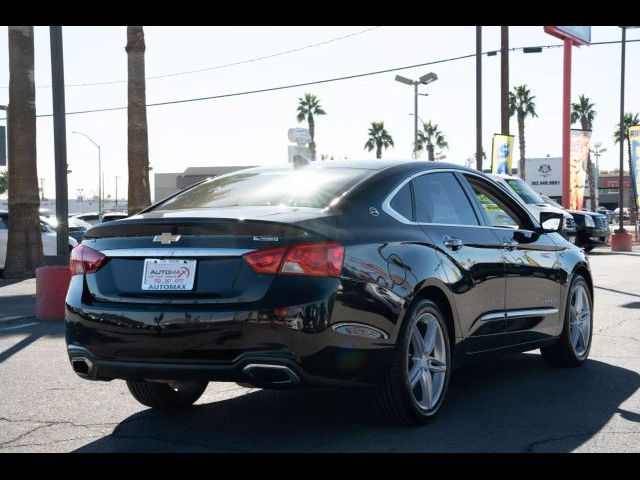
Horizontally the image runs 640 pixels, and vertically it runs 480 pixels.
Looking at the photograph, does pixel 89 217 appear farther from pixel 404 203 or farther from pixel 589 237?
pixel 404 203

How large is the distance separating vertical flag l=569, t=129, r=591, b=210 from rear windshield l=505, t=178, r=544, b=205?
16048mm

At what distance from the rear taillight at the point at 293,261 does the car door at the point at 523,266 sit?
211cm

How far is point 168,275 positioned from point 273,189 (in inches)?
42.3

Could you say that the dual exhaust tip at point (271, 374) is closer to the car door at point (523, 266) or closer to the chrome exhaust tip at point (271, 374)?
the chrome exhaust tip at point (271, 374)

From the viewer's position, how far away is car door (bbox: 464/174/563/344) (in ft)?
21.4

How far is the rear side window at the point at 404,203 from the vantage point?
557 cm

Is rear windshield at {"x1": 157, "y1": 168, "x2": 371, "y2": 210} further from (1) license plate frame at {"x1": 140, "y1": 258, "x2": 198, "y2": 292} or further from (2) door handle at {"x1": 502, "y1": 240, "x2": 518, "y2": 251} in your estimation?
(2) door handle at {"x1": 502, "y1": 240, "x2": 518, "y2": 251}

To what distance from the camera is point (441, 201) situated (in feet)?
20.1

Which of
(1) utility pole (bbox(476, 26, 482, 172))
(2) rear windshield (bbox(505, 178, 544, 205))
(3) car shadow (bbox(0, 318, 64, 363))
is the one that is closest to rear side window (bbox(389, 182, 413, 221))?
(3) car shadow (bbox(0, 318, 64, 363))

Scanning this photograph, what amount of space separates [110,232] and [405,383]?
5.94 ft
